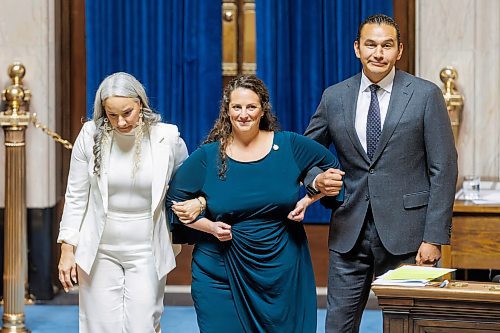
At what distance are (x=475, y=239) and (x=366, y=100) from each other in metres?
1.58

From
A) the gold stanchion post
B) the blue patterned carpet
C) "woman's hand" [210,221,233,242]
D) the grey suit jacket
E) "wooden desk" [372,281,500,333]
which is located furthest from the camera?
the blue patterned carpet

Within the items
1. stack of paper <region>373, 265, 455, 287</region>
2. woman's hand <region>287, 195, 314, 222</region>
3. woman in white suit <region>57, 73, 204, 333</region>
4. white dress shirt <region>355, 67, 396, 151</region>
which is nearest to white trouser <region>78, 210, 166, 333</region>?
woman in white suit <region>57, 73, 204, 333</region>

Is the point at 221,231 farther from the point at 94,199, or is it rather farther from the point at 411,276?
the point at 411,276

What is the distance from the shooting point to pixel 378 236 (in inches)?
193

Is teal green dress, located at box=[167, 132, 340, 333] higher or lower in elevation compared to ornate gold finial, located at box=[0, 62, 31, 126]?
lower

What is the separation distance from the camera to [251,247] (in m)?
4.61

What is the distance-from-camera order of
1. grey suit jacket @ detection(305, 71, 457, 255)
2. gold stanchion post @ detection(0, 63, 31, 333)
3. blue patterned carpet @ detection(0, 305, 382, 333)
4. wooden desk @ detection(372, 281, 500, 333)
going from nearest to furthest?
wooden desk @ detection(372, 281, 500, 333) → grey suit jacket @ detection(305, 71, 457, 255) → gold stanchion post @ detection(0, 63, 31, 333) → blue patterned carpet @ detection(0, 305, 382, 333)

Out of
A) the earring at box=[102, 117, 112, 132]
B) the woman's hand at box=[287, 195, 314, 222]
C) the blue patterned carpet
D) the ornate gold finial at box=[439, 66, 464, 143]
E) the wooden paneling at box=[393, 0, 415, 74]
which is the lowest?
the blue patterned carpet

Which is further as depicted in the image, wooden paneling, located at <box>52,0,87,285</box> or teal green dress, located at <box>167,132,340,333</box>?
wooden paneling, located at <box>52,0,87,285</box>

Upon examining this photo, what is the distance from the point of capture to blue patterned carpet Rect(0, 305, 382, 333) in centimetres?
688

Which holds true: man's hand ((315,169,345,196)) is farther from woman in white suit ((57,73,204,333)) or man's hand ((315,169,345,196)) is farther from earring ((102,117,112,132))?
earring ((102,117,112,132))

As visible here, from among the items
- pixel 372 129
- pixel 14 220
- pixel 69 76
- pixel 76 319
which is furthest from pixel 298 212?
pixel 69 76

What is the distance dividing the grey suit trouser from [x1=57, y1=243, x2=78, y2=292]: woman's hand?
108cm

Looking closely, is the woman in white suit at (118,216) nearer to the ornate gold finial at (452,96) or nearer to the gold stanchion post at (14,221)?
the gold stanchion post at (14,221)
